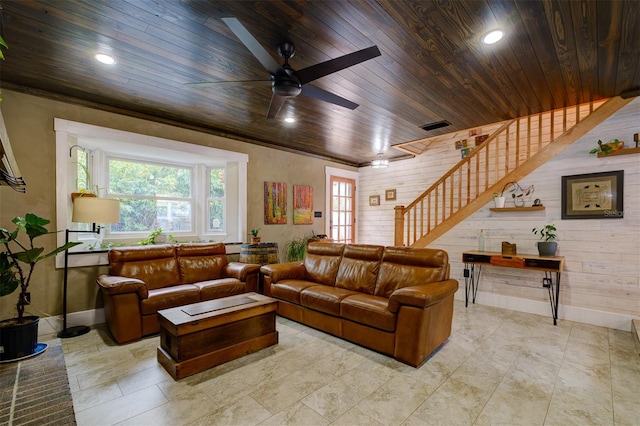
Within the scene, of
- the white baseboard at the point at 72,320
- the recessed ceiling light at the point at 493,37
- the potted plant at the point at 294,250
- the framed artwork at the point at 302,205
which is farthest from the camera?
the framed artwork at the point at 302,205

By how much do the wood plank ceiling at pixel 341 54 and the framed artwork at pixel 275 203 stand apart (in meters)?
1.57

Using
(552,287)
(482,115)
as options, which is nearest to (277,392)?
(552,287)

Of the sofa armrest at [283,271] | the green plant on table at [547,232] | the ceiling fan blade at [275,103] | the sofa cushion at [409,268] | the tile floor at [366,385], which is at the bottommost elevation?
→ the tile floor at [366,385]

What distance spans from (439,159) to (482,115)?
1.91 metres

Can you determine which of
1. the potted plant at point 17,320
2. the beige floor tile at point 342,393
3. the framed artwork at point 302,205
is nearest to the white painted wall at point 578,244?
the framed artwork at point 302,205

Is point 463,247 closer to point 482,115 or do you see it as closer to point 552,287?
point 552,287

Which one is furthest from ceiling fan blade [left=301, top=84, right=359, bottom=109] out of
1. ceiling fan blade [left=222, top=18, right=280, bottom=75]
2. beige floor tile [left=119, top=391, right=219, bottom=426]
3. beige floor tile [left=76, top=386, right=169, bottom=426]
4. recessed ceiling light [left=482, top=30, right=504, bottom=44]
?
beige floor tile [left=76, top=386, right=169, bottom=426]

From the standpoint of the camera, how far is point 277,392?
2074 mm

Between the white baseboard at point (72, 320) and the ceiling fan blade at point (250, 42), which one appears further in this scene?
the white baseboard at point (72, 320)

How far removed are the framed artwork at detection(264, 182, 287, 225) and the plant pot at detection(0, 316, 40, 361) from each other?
3.17 m

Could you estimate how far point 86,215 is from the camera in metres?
2.96

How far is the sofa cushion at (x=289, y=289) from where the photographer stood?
3411mm

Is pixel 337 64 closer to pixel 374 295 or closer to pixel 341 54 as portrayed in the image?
pixel 341 54

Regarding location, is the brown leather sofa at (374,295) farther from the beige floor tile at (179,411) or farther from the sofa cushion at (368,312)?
the beige floor tile at (179,411)
